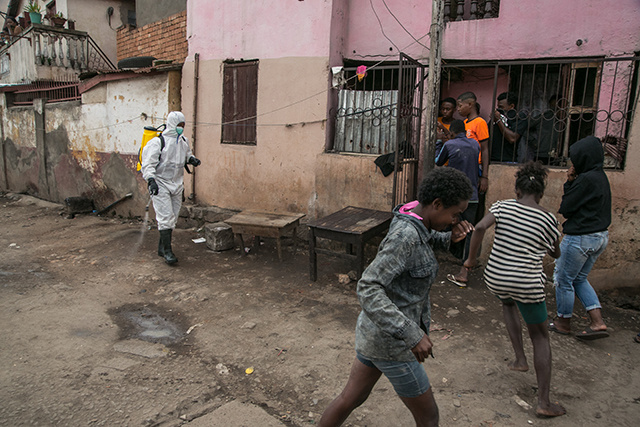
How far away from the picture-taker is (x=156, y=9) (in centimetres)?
921

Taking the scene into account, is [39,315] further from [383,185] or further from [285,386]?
[383,185]

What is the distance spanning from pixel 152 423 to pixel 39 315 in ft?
7.60

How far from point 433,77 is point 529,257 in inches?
110

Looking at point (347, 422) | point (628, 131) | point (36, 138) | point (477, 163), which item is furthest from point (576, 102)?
point (36, 138)

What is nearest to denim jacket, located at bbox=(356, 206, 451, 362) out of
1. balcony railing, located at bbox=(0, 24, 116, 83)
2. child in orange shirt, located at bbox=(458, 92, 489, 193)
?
child in orange shirt, located at bbox=(458, 92, 489, 193)

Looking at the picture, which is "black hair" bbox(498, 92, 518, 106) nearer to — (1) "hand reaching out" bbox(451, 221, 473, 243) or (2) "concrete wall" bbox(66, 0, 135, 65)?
(1) "hand reaching out" bbox(451, 221, 473, 243)

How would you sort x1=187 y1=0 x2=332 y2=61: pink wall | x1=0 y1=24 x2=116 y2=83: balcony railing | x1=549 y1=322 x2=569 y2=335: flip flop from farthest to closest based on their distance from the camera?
x1=0 y1=24 x2=116 y2=83: balcony railing
x1=187 y1=0 x2=332 y2=61: pink wall
x1=549 y1=322 x2=569 y2=335: flip flop

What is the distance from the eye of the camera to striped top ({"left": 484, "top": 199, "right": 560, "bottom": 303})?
9.07ft

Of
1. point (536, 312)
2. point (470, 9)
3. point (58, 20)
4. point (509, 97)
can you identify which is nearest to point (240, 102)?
point (470, 9)

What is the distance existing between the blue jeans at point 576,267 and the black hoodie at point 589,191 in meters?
0.08

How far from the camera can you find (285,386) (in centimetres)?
316

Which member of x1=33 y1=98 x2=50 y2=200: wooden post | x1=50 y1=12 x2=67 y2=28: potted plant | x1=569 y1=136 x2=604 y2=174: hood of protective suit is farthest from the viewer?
x1=50 y1=12 x2=67 y2=28: potted plant

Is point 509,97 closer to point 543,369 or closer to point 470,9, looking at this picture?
point 470,9

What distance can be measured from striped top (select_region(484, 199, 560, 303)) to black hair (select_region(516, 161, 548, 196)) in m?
0.12
